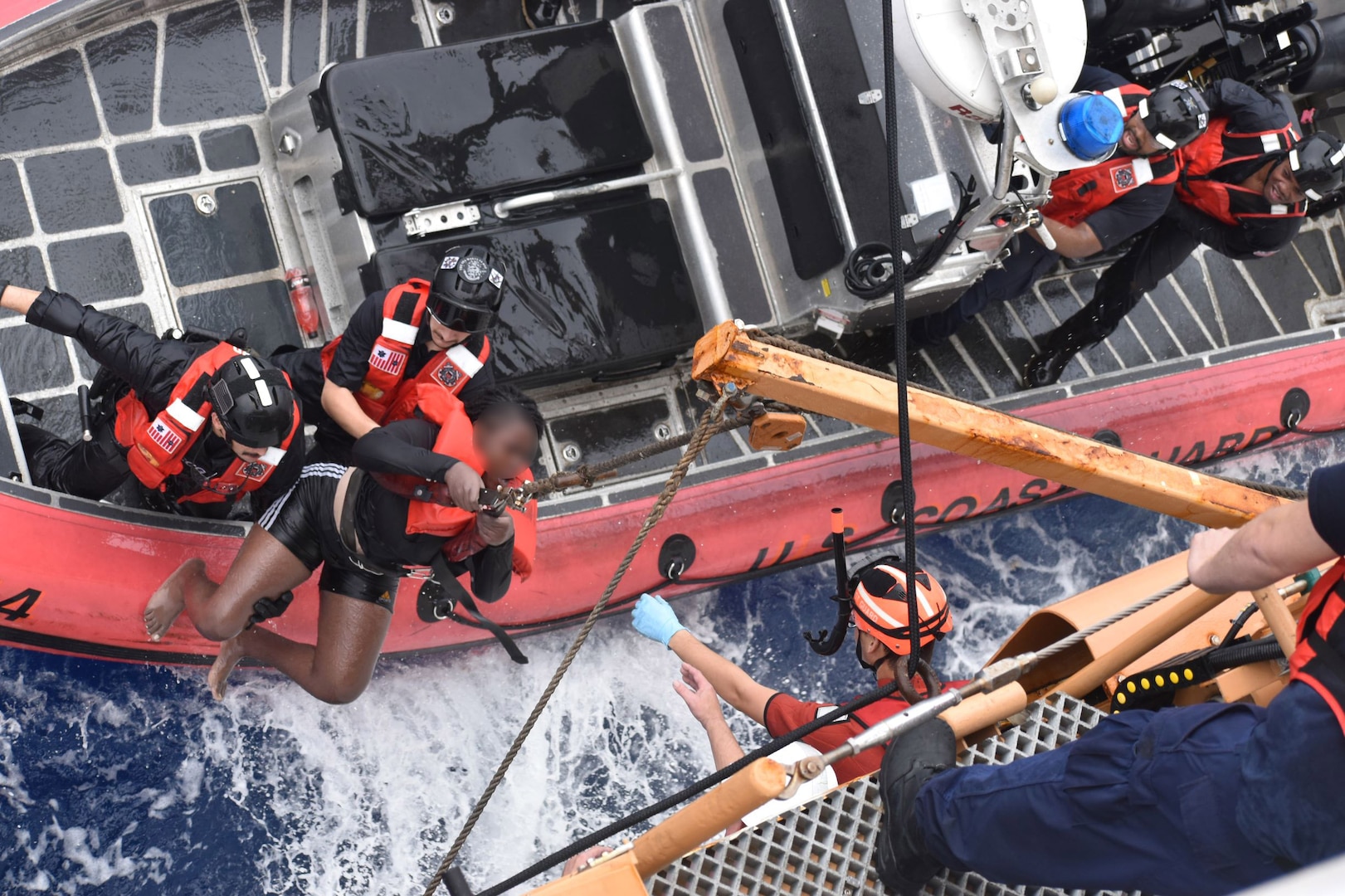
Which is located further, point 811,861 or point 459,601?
point 459,601

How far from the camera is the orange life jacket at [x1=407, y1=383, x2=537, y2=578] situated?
2.69 metres

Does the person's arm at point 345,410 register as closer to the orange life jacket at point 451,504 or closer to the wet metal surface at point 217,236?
the orange life jacket at point 451,504

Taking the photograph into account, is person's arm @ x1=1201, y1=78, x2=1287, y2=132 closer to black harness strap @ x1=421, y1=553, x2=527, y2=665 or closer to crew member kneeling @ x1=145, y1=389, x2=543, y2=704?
crew member kneeling @ x1=145, y1=389, x2=543, y2=704

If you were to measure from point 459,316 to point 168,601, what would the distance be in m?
1.07

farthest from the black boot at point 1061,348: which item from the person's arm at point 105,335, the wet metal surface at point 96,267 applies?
the wet metal surface at point 96,267

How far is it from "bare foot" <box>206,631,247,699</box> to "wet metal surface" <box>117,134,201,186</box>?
4.71 feet

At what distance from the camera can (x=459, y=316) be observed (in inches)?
115

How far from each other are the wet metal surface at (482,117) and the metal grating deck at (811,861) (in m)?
2.05

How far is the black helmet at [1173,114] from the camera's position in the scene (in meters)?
3.31

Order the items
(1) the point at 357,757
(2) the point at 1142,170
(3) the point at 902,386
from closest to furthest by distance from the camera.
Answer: (3) the point at 902,386 < (2) the point at 1142,170 < (1) the point at 357,757

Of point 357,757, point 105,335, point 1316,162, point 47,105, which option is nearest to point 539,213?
point 105,335

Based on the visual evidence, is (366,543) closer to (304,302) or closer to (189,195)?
(304,302)

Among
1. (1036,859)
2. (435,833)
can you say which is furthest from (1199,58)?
(435,833)

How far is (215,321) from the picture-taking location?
373 cm
